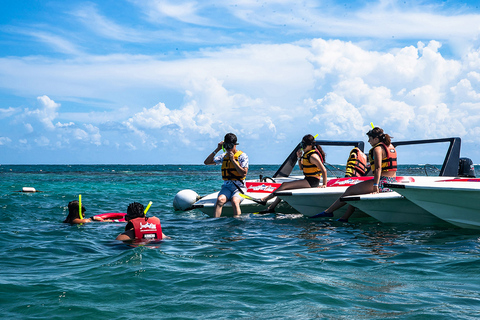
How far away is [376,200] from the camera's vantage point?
348 inches

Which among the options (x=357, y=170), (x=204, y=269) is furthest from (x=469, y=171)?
(x=204, y=269)

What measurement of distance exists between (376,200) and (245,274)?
14.2ft

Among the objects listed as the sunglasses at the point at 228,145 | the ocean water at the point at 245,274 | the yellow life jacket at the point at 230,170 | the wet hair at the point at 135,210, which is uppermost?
the sunglasses at the point at 228,145

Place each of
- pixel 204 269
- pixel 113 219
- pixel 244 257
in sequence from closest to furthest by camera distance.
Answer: pixel 204 269 < pixel 244 257 < pixel 113 219

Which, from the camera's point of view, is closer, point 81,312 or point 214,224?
point 81,312

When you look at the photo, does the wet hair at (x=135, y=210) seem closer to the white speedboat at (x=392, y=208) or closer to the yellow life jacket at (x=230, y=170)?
the yellow life jacket at (x=230, y=170)

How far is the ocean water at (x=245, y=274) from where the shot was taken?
4.23 meters

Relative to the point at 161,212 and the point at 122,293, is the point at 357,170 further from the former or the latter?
the point at 122,293

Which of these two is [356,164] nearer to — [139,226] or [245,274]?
[139,226]

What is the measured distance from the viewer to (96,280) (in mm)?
5102

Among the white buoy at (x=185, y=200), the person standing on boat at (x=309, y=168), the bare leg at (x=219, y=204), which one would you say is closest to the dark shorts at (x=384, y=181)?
the person standing on boat at (x=309, y=168)

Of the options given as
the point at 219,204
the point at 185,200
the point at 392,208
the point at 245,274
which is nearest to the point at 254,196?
the point at 219,204

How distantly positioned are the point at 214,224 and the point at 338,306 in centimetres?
524

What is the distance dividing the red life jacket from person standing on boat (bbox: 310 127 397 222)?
3.86 m
